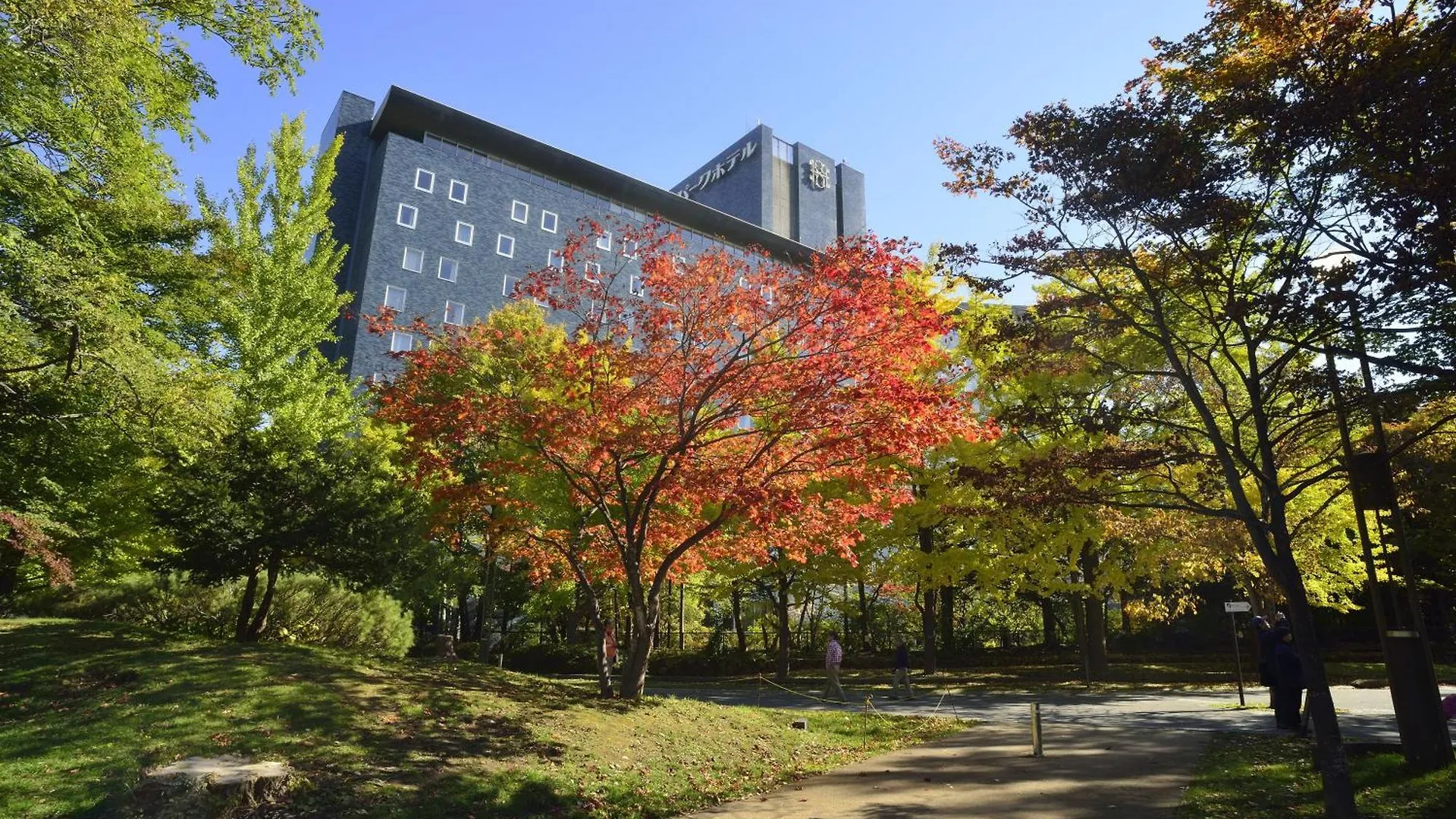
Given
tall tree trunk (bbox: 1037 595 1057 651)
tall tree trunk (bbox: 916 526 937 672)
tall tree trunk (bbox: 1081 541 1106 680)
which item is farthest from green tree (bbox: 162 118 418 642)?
tall tree trunk (bbox: 1037 595 1057 651)

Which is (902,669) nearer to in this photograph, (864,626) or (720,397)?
(720,397)

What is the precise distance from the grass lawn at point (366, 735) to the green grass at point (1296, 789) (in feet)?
14.1

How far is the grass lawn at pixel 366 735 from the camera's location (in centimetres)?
669

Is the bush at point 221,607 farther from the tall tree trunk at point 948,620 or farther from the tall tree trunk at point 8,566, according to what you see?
the tall tree trunk at point 948,620

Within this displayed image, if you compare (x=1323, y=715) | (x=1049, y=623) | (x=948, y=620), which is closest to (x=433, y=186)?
(x=948, y=620)

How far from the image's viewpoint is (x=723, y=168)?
68938 millimetres

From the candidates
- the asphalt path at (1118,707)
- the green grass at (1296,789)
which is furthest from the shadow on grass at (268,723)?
the asphalt path at (1118,707)

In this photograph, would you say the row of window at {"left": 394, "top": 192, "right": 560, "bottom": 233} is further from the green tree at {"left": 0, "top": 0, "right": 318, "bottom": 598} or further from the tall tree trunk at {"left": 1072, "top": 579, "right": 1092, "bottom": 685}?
the tall tree trunk at {"left": 1072, "top": 579, "right": 1092, "bottom": 685}

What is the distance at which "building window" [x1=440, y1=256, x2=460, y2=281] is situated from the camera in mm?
37750

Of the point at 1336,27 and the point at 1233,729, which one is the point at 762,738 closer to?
the point at 1233,729

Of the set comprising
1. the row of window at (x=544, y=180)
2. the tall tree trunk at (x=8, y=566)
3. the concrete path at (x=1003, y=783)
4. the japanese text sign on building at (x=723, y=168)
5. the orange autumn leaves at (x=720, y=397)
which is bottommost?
the concrete path at (x=1003, y=783)

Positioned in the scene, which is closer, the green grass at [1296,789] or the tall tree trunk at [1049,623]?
the green grass at [1296,789]

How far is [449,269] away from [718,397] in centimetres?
3062

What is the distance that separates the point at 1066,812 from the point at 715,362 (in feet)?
23.3
